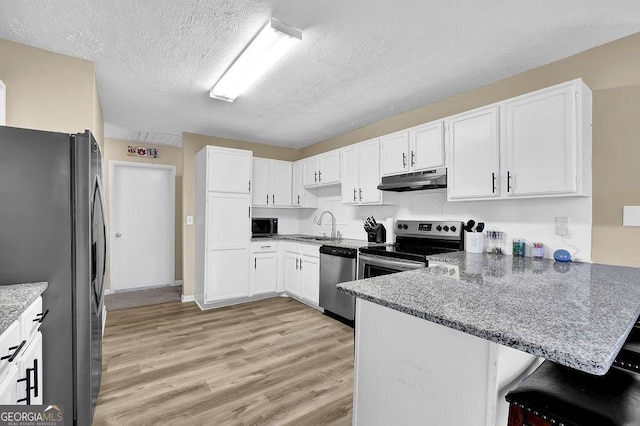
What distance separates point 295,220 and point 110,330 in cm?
304

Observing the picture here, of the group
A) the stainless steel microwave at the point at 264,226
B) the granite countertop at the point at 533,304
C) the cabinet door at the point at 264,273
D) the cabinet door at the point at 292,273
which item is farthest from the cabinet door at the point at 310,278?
the granite countertop at the point at 533,304

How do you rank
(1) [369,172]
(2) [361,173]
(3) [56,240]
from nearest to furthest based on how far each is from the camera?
(3) [56,240]
(1) [369,172]
(2) [361,173]

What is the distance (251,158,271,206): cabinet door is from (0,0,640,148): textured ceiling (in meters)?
1.37

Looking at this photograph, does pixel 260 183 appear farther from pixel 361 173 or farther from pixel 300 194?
pixel 361 173

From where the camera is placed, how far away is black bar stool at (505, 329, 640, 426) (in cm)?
80

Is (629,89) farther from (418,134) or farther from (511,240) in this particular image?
(418,134)

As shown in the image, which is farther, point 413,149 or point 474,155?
point 413,149

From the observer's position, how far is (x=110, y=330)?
3.13 m

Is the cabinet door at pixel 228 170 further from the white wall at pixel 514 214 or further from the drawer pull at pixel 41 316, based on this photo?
the drawer pull at pixel 41 316

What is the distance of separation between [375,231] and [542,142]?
1.91m

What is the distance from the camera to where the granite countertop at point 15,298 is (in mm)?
1014

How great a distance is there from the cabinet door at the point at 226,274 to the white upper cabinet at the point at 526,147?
2.86 meters

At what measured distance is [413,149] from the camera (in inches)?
121

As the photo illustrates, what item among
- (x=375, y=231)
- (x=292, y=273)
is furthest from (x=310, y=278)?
(x=375, y=231)
